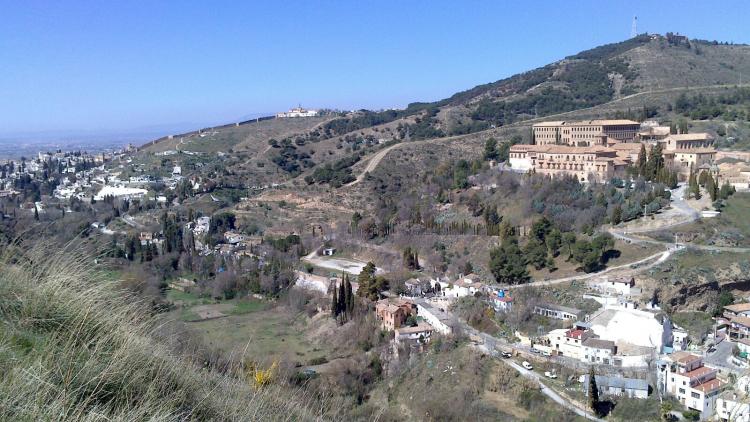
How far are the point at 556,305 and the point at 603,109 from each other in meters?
26.5

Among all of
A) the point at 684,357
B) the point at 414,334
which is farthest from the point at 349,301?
the point at 684,357

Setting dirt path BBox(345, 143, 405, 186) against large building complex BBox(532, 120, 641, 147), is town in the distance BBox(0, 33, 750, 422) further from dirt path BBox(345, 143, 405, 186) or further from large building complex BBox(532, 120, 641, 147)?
dirt path BBox(345, 143, 405, 186)

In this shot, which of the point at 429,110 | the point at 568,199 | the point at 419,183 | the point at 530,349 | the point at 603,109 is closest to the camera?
the point at 530,349

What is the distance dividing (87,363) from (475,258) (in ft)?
66.9

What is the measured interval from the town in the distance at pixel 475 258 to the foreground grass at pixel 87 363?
0.23 meters

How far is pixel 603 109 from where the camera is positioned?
132 ft

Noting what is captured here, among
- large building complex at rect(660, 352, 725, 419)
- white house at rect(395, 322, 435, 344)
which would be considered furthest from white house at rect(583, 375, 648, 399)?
white house at rect(395, 322, 435, 344)

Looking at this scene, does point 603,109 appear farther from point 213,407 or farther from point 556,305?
point 213,407

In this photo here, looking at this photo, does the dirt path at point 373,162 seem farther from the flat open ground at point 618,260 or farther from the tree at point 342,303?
the flat open ground at point 618,260

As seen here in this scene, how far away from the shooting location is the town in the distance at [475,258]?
42.8 feet

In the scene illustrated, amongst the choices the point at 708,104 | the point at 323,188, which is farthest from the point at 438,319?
the point at 708,104

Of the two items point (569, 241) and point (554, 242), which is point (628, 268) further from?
point (554, 242)

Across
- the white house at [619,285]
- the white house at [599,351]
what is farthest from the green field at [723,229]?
the white house at [599,351]

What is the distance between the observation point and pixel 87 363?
2850 mm
